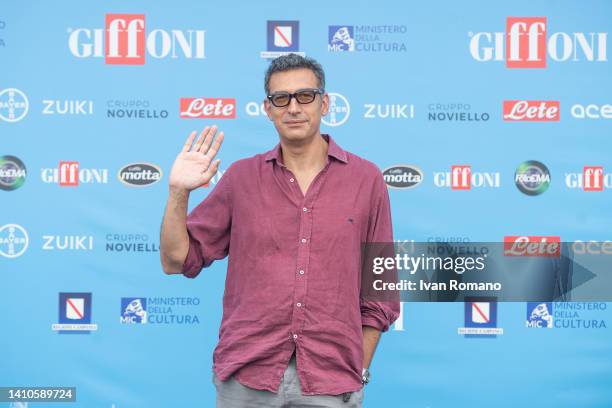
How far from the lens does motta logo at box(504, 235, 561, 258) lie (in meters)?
3.29

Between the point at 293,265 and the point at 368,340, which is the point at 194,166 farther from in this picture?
the point at 368,340

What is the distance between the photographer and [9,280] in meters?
3.30

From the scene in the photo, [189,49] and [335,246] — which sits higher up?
[189,49]

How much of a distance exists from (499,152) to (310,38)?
1039mm

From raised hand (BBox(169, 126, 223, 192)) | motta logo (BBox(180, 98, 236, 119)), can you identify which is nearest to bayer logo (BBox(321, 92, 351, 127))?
motta logo (BBox(180, 98, 236, 119))

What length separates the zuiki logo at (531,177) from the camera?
10.8ft

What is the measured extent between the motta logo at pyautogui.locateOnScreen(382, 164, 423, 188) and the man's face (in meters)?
1.33

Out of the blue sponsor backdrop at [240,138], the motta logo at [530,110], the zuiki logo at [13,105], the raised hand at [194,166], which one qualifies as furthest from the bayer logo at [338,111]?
the zuiki logo at [13,105]

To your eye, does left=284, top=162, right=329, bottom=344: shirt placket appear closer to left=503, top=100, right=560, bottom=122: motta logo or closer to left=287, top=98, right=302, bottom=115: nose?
left=287, top=98, right=302, bottom=115: nose

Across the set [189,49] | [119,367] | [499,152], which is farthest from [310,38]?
[119,367]

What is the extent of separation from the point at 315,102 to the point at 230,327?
0.69 m

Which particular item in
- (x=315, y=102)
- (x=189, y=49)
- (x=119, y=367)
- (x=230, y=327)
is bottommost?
(x=119, y=367)

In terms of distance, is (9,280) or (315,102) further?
(9,280)

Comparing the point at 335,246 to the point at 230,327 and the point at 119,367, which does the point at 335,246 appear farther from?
the point at 119,367
